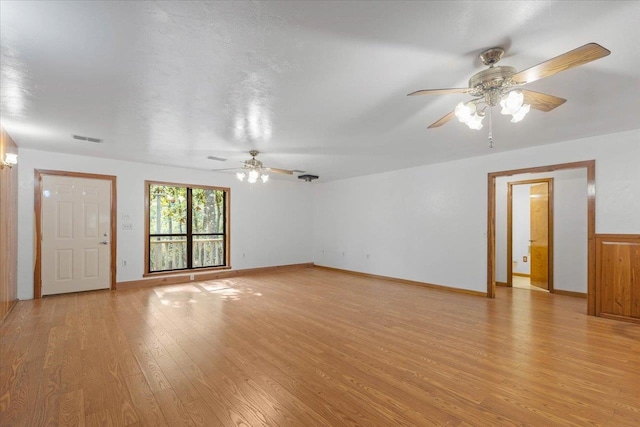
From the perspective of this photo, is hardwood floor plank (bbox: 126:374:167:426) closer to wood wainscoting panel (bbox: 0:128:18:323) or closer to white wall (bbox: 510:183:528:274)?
wood wainscoting panel (bbox: 0:128:18:323)

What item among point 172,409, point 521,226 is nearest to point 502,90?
point 172,409

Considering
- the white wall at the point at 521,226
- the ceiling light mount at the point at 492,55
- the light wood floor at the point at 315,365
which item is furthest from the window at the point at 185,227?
the white wall at the point at 521,226

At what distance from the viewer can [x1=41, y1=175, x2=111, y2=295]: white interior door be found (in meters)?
4.97

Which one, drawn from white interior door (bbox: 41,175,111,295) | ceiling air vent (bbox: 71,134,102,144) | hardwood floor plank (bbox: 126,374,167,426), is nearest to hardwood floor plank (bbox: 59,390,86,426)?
hardwood floor plank (bbox: 126,374,167,426)

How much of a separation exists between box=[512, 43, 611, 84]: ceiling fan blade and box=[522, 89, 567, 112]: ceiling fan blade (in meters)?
0.26

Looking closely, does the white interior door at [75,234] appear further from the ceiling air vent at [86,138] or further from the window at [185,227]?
the ceiling air vent at [86,138]

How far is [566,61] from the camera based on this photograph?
166cm

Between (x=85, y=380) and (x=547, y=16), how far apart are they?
4.06 metres

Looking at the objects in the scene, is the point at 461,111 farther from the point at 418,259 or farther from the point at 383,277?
the point at 383,277

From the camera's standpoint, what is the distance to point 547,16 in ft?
5.43

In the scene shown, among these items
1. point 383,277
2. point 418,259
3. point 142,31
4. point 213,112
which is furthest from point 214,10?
point 383,277

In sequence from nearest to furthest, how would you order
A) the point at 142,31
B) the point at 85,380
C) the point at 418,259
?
the point at 142,31 → the point at 85,380 → the point at 418,259

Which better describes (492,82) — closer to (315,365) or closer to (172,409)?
(315,365)

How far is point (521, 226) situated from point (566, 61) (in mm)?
6341
